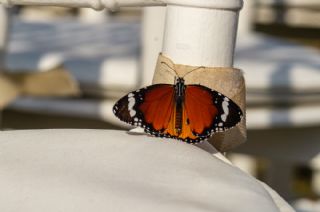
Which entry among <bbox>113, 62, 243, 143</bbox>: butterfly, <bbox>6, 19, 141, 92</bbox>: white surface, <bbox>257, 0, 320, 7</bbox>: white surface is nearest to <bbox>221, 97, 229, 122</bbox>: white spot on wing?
<bbox>113, 62, 243, 143</bbox>: butterfly

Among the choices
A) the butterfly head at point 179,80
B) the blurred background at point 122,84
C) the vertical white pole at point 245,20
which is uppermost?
the butterfly head at point 179,80

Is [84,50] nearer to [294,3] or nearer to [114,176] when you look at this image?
[294,3]

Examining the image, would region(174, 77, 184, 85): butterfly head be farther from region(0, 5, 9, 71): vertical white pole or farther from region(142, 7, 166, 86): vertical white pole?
region(0, 5, 9, 71): vertical white pole

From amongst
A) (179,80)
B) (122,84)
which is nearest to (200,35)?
(179,80)

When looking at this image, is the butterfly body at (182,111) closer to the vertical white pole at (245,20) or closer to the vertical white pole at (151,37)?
the vertical white pole at (151,37)

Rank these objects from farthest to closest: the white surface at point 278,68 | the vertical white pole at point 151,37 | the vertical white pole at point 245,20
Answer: the vertical white pole at point 245,20 < the white surface at point 278,68 < the vertical white pole at point 151,37

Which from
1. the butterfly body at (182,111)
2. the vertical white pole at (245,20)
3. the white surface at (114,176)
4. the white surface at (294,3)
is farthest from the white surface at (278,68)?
the white surface at (114,176)

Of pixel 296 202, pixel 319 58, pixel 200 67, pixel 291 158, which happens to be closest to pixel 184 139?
pixel 200 67
